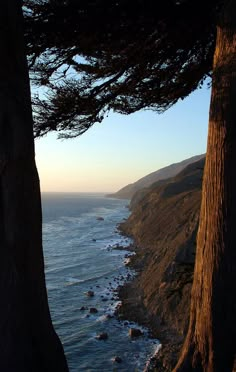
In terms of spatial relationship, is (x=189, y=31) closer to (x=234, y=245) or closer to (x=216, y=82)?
(x=216, y=82)

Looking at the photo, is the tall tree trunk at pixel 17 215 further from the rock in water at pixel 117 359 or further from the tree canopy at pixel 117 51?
the rock in water at pixel 117 359

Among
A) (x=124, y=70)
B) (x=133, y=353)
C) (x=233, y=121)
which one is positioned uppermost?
(x=124, y=70)

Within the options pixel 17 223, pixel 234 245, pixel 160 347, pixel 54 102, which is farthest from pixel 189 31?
pixel 160 347

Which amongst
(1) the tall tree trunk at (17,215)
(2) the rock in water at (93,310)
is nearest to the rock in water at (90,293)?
(2) the rock in water at (93,310)

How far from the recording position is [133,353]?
2011 cm

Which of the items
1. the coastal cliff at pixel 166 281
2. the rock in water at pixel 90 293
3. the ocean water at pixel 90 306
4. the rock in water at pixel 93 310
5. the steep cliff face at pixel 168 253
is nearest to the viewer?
the ocean water at pixel 90 306

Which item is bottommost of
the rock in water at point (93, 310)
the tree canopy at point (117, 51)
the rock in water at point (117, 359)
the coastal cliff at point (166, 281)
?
the rock in water at point (117, 359)

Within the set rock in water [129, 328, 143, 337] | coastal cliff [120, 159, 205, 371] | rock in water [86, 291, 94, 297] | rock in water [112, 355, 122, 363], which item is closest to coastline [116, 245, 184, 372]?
coastal cliff [120, 159, 205, 371]

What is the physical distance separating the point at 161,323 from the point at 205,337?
779 inches

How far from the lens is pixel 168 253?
1259 inches

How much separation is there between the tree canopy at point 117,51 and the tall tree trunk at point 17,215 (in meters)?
1.09

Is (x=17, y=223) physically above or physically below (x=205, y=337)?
above

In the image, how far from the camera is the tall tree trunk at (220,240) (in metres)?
4.23

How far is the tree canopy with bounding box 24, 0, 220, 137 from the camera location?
15.9ft
